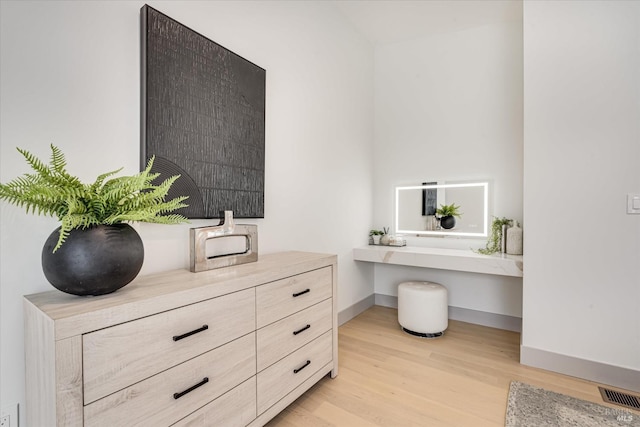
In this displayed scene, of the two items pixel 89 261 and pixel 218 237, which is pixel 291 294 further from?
pixel 89 261

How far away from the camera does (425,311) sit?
2.64m

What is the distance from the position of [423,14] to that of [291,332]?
9.68 ft

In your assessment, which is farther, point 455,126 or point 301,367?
point 455,126

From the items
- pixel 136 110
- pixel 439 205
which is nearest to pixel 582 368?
pixel 439 205

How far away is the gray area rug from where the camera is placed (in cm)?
159

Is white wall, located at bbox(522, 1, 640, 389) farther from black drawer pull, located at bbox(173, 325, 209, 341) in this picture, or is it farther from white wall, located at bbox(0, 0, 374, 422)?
black drawer pull, located at bbox(173, 325, 209, 341)

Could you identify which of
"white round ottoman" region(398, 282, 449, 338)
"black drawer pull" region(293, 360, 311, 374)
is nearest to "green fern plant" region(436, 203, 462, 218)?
"white round ottoman" region(398, 282, 449, 338)

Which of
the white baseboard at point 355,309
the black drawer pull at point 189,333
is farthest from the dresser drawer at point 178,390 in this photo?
the white baseboard at point 355,309

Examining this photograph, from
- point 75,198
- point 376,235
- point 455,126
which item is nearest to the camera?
point 75,198

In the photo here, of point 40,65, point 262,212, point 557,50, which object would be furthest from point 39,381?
point 557,50

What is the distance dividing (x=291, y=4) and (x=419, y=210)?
86.7 inches

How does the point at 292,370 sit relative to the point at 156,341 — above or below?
below

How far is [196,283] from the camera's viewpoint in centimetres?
125

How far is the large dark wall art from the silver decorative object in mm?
149
